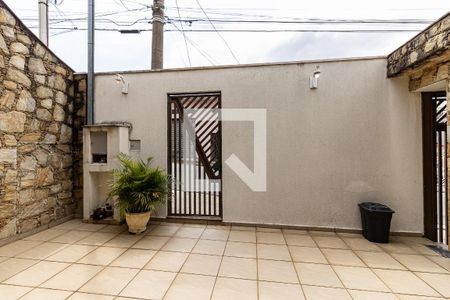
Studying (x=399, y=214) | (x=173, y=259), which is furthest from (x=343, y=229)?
(x=173, y=259)

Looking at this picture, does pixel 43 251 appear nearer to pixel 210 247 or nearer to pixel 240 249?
pixel 210 247

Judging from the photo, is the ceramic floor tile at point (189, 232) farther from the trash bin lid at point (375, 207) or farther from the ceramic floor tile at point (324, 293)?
the trash bin lid at point (375, 207)

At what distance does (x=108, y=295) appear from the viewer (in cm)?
179

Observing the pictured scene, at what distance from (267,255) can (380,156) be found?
2.19 metres

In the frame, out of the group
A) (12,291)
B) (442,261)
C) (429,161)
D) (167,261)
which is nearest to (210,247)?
(167,261)

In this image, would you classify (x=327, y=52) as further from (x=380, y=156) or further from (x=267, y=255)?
(x=267, y=255)

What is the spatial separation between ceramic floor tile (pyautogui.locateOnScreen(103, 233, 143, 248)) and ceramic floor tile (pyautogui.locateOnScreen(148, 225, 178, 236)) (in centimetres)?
22

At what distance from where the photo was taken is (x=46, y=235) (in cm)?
308

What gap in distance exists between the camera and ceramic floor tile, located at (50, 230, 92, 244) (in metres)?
2.89

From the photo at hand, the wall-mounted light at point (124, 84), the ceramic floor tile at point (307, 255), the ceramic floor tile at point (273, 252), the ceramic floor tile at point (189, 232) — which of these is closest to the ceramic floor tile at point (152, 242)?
the ceramic floor tile at point (189, 232)

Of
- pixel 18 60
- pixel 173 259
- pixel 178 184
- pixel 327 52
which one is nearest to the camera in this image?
pixel 173 259

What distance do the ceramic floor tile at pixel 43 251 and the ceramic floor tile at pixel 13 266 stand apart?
9 cm

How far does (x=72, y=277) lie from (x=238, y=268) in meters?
1.59

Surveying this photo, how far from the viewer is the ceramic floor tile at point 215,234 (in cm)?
305
